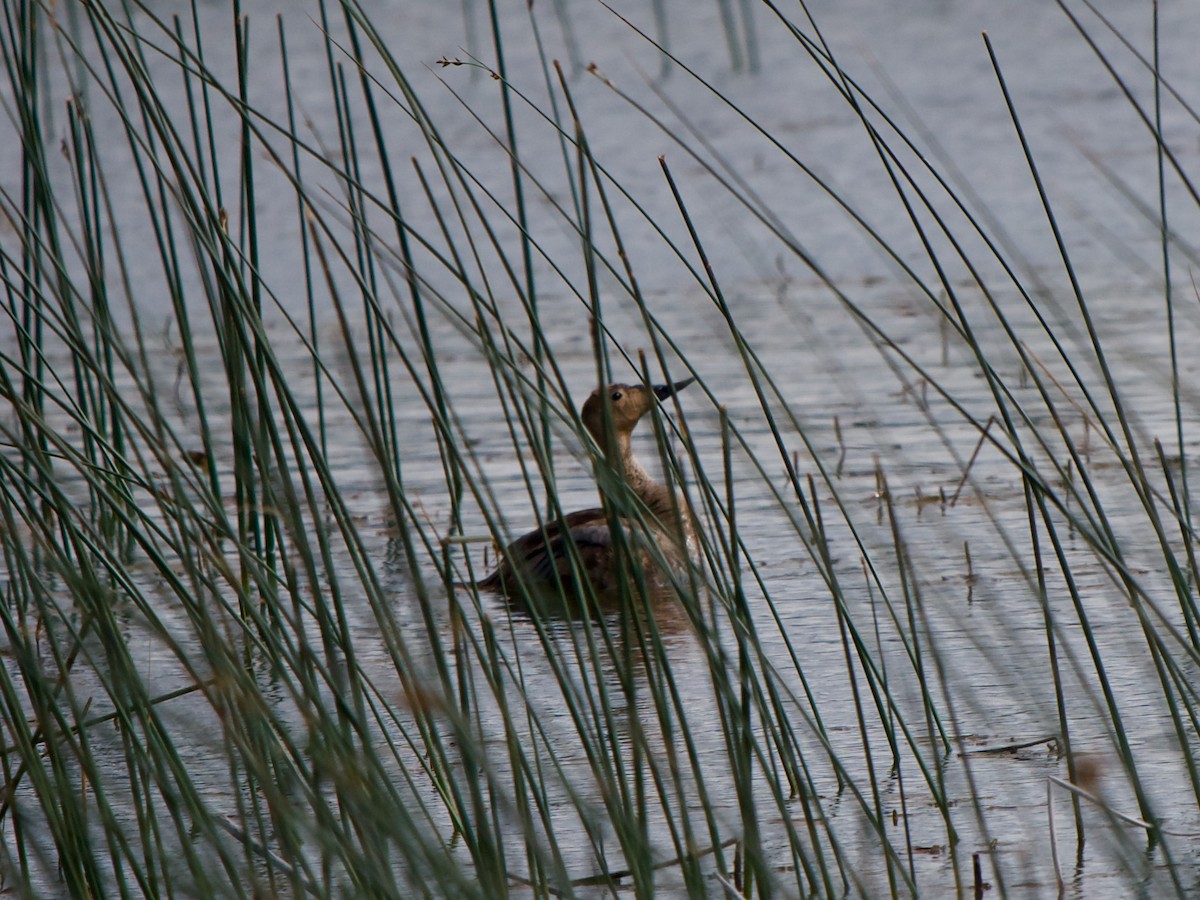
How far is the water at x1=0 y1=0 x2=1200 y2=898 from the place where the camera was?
229cm

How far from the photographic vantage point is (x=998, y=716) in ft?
8.94

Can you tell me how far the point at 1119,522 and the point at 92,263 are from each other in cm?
235

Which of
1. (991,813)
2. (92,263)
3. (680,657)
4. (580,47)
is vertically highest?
(580,47)

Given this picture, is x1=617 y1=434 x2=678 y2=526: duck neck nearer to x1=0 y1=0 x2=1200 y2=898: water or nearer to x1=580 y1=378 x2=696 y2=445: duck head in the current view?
x1=580 y1=378 x2=696 y2=445: duck head

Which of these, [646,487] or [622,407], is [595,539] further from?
[622,407]

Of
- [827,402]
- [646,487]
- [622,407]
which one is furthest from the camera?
[827,402]

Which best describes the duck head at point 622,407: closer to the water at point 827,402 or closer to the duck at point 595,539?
the duck at point 595,539

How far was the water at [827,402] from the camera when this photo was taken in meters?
2.29

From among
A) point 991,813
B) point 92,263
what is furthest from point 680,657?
point 92,263

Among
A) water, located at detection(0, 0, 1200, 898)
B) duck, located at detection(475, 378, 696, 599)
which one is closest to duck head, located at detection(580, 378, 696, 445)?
duck, located at detection(475, 378, 696, 599)

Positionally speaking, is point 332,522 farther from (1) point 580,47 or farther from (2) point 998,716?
(1) point 580,47

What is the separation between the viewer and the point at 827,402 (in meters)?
5.42

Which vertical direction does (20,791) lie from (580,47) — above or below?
below

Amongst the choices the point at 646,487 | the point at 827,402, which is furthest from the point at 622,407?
the point at 827,402
